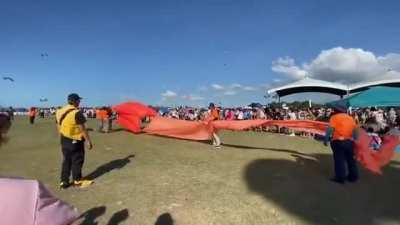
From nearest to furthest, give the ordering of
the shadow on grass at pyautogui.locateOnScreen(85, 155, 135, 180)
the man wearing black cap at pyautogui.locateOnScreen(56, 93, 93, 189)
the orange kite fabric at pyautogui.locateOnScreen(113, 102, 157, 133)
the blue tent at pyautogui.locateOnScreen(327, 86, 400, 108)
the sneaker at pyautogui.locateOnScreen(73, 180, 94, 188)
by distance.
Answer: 1. the man wearing black cap at pyautogui.locateOnScreen(56, 93, 93, 189)
2. the sneaker at pyautogui.locateOnScreen(73, 180, 94, 188)
3. the shadow on grass at pyautogui.locateOnScreen(85, 155, 135, 180)
4. the blue tent at pyautogui.locateOnScreen(327, 86, 400, 108)
5. the orange kite fabric at pyautogui.locateOnScreen(113, 102, 157, 133)

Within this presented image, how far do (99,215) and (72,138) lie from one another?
7.44 ft

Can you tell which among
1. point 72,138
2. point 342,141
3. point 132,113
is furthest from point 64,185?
point 132,113

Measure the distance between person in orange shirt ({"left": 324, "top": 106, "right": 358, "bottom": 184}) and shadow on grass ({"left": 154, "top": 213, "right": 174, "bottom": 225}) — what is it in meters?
4.24

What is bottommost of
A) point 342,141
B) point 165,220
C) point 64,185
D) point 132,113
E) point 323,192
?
point 165,220

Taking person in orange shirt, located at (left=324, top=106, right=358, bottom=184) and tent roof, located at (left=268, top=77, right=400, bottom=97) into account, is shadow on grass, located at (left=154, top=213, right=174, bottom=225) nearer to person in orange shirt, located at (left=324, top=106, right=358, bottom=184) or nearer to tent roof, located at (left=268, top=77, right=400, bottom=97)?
person in orange shirt, located at (left=324, top=106, right=358, bottom=184)

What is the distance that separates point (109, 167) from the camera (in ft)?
39.1

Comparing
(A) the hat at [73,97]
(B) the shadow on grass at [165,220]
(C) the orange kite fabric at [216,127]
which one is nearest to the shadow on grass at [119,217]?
(B) the shadow on grass at [165,220]

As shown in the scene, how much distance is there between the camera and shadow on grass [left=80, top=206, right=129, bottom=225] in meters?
7.34

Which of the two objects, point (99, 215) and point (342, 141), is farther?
point (342, 141)

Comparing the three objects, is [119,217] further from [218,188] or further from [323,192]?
[323,192]

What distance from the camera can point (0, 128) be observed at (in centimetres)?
294

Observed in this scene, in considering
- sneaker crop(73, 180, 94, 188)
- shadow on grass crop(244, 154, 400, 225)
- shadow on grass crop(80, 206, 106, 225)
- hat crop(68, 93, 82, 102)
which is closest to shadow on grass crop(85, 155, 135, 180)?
sneaker crop(73, 180, 94, 188)

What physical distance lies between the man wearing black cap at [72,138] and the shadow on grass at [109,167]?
3.16 feet

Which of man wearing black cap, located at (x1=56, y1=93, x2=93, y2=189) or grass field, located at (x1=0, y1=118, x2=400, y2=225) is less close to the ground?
man wearing black cap, located at (x1=56, y1=93, x2=93, y2=189)
